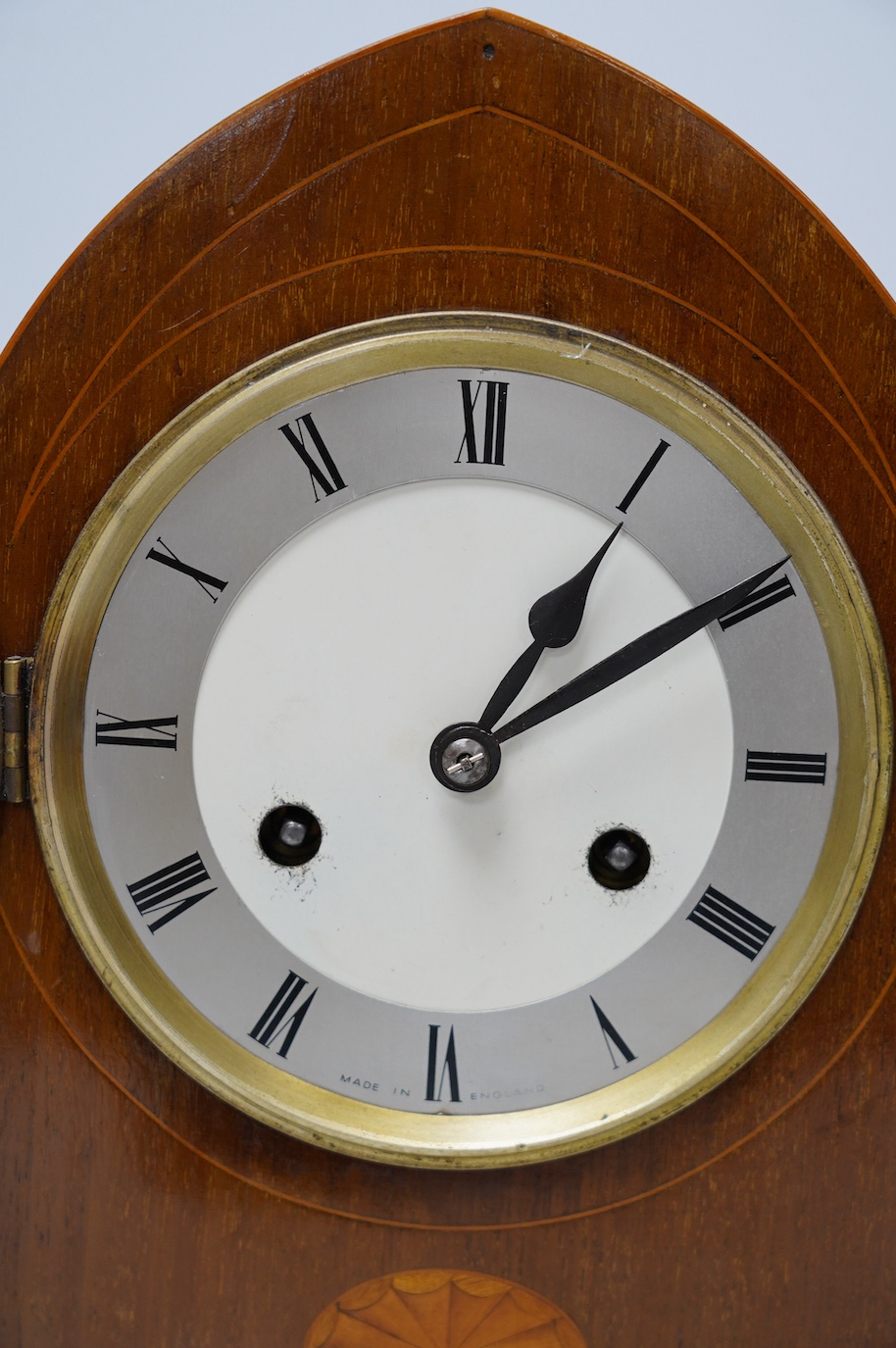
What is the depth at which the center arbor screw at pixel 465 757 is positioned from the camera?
74cm

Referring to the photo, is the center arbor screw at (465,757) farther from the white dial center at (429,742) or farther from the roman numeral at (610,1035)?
the roman numeral at (610,1035)

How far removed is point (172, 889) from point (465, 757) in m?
0.26

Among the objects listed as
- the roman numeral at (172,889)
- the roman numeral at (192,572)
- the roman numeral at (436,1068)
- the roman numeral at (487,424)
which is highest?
the roman numeral at (487,424)

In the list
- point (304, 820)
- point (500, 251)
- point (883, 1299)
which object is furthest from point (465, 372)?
point (883, 1299)

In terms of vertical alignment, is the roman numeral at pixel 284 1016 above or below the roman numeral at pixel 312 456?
below

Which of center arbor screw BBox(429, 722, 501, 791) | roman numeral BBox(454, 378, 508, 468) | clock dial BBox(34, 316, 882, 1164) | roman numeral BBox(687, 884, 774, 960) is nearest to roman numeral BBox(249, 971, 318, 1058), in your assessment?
clock dial BBox(34, 316, 882, 1164)

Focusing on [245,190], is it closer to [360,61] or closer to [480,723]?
[360,61]

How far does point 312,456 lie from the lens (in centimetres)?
76

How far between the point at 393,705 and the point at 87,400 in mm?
328

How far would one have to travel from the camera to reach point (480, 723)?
0.76 meters

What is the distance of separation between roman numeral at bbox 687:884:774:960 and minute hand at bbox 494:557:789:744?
0.19m

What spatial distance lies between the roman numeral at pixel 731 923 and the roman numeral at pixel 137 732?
0.42 metres

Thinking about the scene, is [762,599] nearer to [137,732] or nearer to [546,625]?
[546,625]

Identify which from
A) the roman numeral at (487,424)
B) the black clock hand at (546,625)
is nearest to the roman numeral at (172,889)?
the black clock hand at (546,625)
